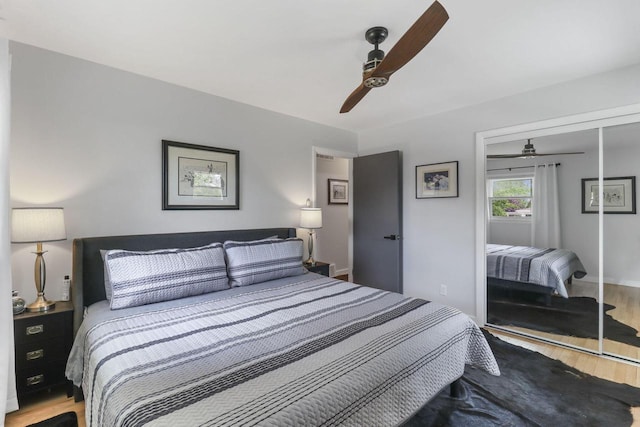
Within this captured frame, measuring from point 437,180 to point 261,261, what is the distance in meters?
2.30

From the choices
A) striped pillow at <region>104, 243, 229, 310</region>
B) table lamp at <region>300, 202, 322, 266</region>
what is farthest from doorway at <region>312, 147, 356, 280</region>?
striped pillow at <region>104, 243, 229, 310</region>

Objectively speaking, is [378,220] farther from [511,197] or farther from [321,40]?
[321,40]

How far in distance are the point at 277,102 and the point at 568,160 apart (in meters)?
2.89

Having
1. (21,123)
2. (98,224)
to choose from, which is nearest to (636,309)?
(98,224)

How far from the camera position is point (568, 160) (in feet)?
9.21

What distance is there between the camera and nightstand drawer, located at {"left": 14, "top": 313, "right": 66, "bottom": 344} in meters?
1.91

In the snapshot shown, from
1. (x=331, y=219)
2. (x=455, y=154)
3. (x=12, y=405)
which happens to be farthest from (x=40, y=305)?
(x=331, y=219)

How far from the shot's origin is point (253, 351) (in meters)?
1.41

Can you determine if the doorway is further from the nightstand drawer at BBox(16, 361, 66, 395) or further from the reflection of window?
the nightstand drawer at BBox(16, 361, 66, 395)

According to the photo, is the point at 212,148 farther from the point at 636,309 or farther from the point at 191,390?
the point at 636,309

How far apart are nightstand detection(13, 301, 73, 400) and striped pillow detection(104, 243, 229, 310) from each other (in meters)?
0.41

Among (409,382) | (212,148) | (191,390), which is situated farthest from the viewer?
(212,148)

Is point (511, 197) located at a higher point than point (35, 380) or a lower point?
higher

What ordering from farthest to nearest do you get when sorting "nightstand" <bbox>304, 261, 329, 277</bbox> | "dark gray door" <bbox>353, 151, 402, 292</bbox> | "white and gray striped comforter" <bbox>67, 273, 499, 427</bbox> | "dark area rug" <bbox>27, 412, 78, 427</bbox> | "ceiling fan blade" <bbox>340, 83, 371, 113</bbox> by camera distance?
"dark gray door" <bbox>353, 151, 402, 292</bbox>
"nightstand" <bbox>304, 261, 329, 277</bbox>
"ceiling fan blade" <bbox>340, 83, 371, 113</bbox>
"dark area rug" <bbox>27, 412, 78, 427</bbox>
"white and gray striped comforter" <bbox>67, 273, 499, 427</bbox>
